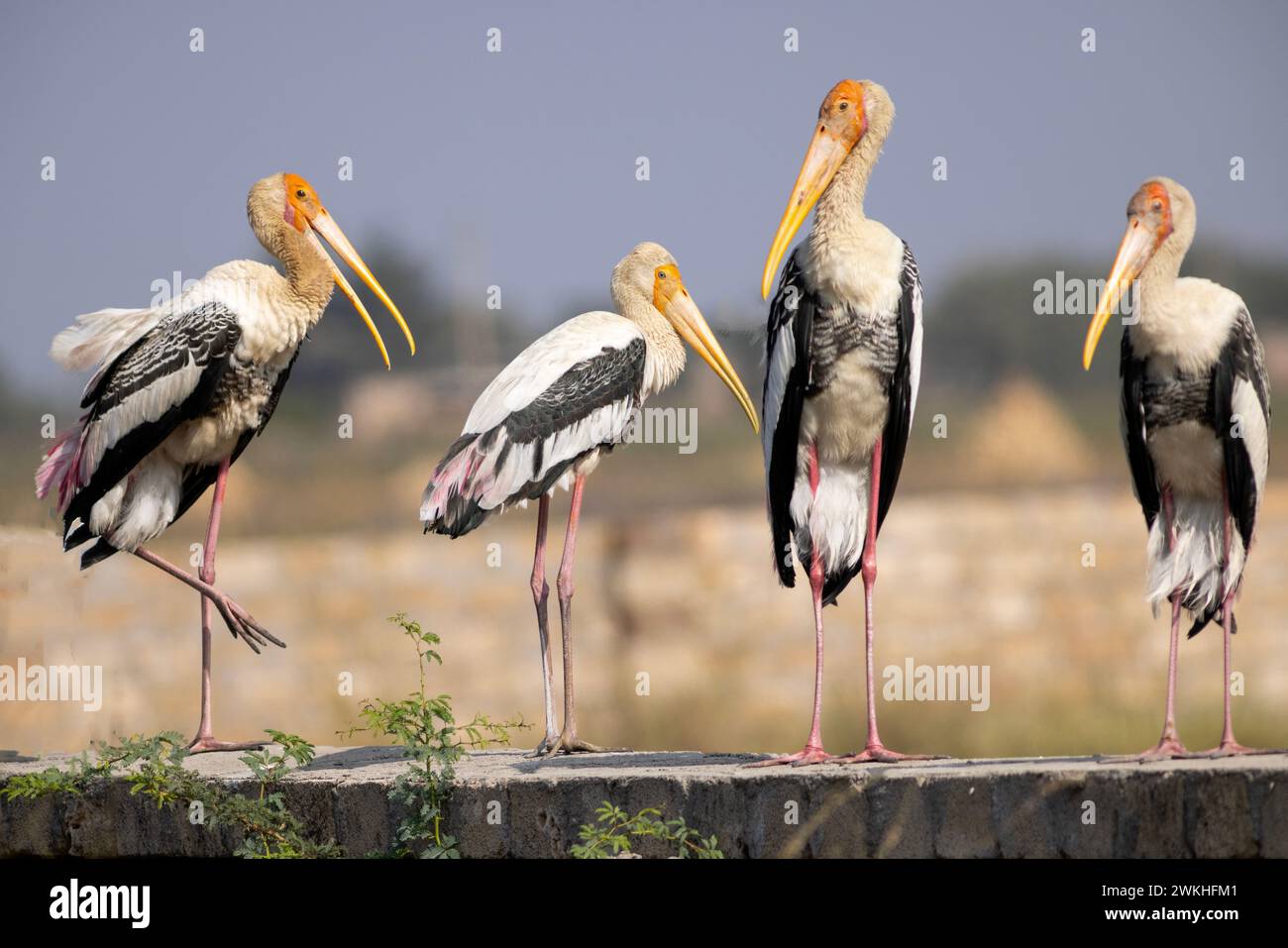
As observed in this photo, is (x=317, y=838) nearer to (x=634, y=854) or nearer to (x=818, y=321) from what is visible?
(x=634, y=854)

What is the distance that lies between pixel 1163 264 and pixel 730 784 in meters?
2.40

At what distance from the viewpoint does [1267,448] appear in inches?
239

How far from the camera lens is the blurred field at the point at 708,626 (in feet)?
45.9

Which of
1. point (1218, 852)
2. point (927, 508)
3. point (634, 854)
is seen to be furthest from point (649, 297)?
point (927, 508)

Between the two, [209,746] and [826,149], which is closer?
[826,149]

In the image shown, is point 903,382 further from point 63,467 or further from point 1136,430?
point 63,467

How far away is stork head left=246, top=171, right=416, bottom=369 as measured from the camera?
8055 mm

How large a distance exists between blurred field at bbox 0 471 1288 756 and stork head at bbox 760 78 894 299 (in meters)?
7.71

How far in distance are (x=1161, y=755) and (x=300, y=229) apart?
4.72 meters

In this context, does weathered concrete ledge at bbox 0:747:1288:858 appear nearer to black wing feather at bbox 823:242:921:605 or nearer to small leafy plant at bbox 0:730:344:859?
small leafy plant at bbox 0:730:344:859

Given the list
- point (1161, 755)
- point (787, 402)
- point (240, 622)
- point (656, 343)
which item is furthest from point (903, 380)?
point (240, 622)

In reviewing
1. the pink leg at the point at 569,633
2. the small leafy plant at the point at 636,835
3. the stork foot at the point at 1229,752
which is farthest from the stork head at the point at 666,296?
the stork foot at the point at 1229,752

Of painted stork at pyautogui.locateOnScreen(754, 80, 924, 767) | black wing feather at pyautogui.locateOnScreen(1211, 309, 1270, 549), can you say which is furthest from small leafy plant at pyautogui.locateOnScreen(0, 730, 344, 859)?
black wing feather at pyautogui.locateOnScreen(1211, 309, 1270, 549)

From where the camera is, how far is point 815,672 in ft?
19.2
